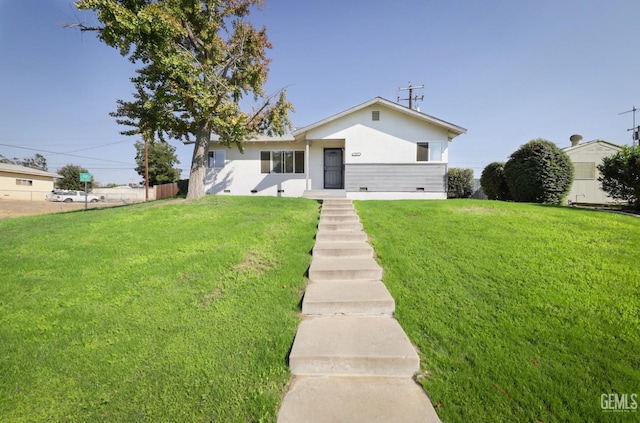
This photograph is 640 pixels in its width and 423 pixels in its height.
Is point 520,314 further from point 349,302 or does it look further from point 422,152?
point 422,152

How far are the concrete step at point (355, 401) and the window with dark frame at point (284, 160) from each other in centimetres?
1241

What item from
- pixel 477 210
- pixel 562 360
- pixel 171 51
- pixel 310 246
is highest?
pixel 171 51

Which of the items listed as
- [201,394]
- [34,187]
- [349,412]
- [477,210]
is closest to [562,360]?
[349,412]

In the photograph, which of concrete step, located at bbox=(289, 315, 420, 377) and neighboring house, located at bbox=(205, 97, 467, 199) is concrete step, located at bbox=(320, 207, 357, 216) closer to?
neighboring house, located at bbox=(205, 97, 467, 199)

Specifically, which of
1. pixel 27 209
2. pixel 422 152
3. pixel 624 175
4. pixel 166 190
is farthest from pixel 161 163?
pixel 624 175

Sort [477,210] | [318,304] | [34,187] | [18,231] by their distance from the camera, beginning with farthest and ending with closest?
[34,187] → [477,210] → [18,231] → [318,304]

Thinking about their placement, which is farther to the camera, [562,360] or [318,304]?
[318,304]

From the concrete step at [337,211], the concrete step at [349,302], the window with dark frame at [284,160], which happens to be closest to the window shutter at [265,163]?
the window with dark frame at [284,160]

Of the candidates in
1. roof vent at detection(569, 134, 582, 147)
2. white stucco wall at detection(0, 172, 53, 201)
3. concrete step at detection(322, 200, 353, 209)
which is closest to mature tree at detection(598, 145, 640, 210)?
concrete step at detection(322, 200, 353, 209)

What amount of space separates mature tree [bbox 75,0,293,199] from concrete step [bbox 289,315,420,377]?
9.06m

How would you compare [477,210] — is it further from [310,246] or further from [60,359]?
[60,359]

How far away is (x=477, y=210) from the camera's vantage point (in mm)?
7543

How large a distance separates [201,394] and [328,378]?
3.76ft

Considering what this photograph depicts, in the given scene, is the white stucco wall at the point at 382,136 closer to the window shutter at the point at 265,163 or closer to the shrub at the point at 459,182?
the window shutter at the point at 265,163
